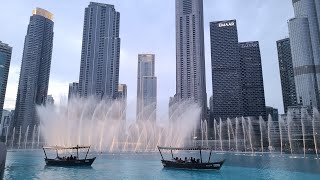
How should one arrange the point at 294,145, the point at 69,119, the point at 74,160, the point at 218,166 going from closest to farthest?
the point at 218,166
the point at 74,160
the point at 69,119
the point at 294,145

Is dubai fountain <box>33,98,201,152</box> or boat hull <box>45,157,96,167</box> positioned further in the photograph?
dubai fountain <box>33,98,201,152</box>

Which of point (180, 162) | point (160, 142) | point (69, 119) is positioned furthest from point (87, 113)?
point (180, 162)

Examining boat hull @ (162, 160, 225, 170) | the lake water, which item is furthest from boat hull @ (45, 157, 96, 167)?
boat hull @ (162, 160, 225, 170)

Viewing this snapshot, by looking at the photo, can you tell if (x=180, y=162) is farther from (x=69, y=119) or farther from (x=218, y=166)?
(x=69, y=119)

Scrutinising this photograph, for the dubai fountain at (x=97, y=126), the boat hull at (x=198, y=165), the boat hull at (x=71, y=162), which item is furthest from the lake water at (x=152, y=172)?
the dubai fountain at (x=97, y=126)

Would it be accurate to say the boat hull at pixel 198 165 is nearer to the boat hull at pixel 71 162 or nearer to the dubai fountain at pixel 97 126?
the boat hull at pixel 71 162

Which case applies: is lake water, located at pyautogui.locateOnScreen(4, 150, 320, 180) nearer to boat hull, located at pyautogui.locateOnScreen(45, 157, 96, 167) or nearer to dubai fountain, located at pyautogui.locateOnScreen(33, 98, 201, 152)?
boat hull, located at pyautogui.locateOnScreen(45, 157, 96, 167)

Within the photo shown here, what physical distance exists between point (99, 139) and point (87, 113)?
1908 cm

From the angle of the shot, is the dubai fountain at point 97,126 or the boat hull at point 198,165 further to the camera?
the dubai fountain at point 97,126

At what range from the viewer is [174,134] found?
435 ft

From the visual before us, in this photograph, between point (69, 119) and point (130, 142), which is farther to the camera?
point (130, 142)

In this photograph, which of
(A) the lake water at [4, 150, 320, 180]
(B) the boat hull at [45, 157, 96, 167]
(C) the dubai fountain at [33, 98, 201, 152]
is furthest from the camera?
(C) the dubai fountain at [33, 98, 201, 152]

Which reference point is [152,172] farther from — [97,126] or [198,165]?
[97,126]

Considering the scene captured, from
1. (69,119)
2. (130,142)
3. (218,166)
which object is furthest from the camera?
(130,142)
